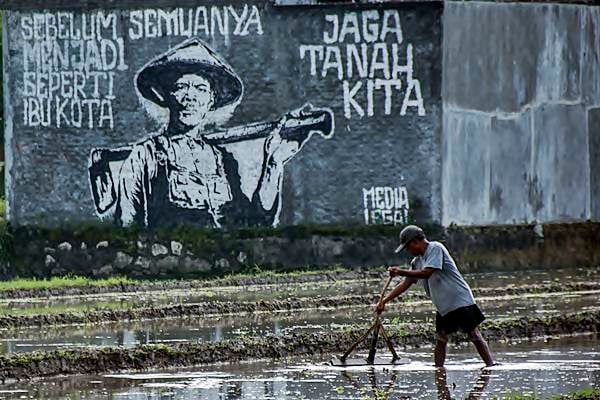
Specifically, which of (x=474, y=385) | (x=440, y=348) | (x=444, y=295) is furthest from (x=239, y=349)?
(x=474, y=385)

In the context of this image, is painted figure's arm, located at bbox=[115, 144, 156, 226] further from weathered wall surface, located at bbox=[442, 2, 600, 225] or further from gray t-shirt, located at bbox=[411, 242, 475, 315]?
gray t-shirt, located at bbox=[411, 242, 475, 315]

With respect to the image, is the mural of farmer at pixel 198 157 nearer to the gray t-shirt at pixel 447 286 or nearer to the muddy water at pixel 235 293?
the muddy water at pixel 235 293

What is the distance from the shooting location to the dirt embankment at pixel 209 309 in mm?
20188

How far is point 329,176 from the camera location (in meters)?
30.2

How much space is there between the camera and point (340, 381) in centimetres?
1479

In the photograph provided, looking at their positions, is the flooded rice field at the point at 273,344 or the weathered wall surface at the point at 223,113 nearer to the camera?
the flooded rice field at the point at 273,344

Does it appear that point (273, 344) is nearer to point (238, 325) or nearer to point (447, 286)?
point (447, 286)

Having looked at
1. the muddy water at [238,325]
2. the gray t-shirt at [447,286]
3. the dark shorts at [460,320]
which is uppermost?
the gray t-shirt at [447,286]

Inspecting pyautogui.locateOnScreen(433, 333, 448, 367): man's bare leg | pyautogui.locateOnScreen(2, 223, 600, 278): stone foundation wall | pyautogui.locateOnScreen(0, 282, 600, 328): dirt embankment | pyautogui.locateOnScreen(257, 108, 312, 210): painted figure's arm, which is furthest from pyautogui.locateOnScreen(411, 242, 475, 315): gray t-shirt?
pyautogui.locateOnScreen(257, 108, 312, 210): painted figure's arm

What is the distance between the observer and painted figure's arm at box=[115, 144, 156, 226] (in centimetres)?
3105

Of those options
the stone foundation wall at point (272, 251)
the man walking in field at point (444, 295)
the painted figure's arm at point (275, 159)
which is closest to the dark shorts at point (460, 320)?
the man walking in field at point (444, 295)

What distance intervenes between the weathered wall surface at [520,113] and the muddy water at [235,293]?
1.87m

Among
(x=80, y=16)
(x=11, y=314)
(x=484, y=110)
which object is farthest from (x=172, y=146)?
(x=11, y=314)

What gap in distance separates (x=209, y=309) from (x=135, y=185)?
973 cm
